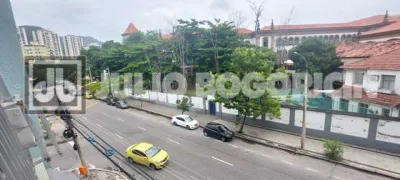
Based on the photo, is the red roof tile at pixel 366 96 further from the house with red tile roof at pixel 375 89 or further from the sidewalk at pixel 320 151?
the sidewalk at pixel 320 151

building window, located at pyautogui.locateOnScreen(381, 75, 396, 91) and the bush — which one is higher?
building window, located at pyautogui.locateOnScreen(381, 75, 396, 91)

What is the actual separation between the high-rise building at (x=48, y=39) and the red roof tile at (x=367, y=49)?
295 feet

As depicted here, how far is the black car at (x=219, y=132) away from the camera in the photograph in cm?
1468

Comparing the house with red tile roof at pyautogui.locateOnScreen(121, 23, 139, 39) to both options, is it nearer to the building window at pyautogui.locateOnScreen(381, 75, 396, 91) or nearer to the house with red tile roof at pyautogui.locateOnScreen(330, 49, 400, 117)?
the house with red tile roof at pyautogui.locateOnScreen(330, 49, 400, 117)

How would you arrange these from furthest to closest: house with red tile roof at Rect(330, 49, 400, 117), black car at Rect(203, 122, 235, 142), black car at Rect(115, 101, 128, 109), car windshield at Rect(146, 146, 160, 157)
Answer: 1. black car at Rect(115, 101, 128, 109)
2. black car at Rect(203, 122, 235, 142)
3. house with red tile roof at Rect(330, 49, 400, 117)
4. car windshield at Rect(146, 146, 160, 157)

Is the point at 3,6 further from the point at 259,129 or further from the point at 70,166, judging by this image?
the point at 259,129

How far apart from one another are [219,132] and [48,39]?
96.6 metres

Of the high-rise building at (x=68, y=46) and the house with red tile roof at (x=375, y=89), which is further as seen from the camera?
the high-rise building at (x=68, y=46)

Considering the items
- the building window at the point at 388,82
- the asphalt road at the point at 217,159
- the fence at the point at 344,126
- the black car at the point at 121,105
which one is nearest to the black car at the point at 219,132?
the asphalt road at the point at 217,159

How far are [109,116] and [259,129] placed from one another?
16.7 m

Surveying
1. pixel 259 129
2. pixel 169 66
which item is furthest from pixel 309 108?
pixel 169 66

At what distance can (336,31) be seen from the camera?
44281 millimetres

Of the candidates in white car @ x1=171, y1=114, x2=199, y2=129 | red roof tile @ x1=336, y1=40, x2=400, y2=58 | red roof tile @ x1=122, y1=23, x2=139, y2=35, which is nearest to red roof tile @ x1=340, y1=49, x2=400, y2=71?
red roof tile @ x1=336, y1=40, x2=400, y2=58

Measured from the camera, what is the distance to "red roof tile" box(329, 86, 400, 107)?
13273 millimetres
